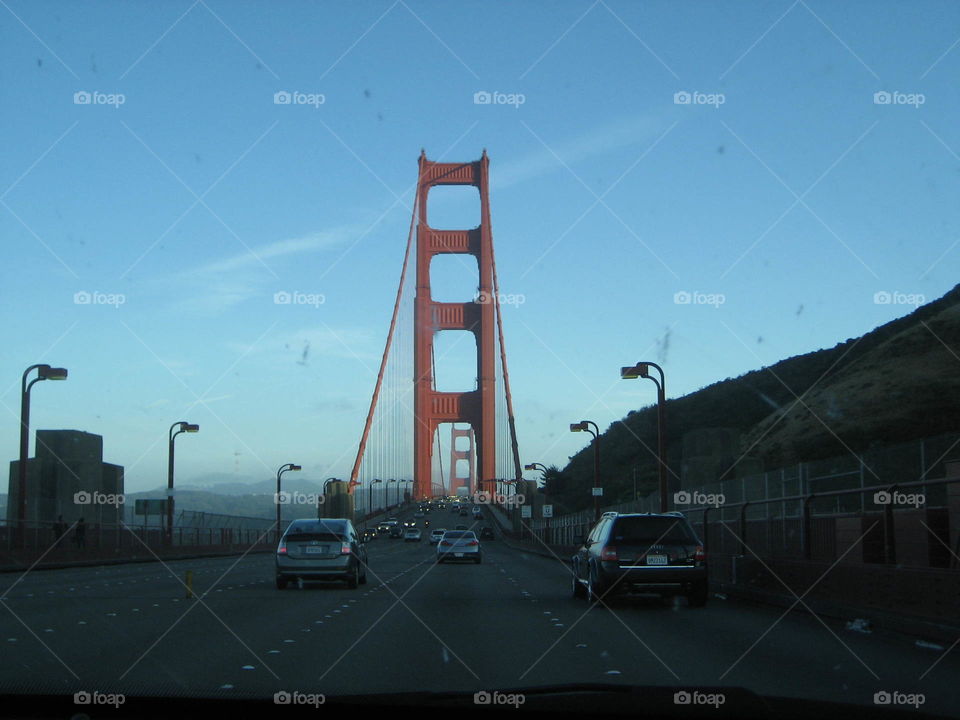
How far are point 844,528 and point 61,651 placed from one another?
9.39m

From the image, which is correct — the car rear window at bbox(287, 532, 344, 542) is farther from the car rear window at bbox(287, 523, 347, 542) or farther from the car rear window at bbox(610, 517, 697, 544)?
the car rear window at bbox(610, 517, 697, 544)

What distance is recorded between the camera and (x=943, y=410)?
48.2m

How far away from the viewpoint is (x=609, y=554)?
15.5 metres

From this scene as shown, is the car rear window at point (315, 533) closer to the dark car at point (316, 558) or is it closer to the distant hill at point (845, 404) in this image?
the dark car at point (316, 558)

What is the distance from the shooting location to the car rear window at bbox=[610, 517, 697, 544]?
611 inches

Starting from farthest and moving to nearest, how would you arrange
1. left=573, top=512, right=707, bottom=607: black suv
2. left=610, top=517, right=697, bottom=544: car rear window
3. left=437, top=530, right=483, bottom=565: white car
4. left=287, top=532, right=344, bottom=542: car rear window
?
left=437, top=530, right=483, bottom=565: white car, left=287, top=532, right=344, bottom=542: car rear window, left=610, top=517, right=697, bottom=544: car rear window, left=573, top=512, right=707, bottom=607: black suv

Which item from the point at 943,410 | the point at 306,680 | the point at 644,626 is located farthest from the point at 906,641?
the point at 943,410

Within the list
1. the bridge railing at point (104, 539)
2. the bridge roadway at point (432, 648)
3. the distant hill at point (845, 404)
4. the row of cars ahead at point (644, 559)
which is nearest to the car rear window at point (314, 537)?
the bridge roadway at point (432, 648)

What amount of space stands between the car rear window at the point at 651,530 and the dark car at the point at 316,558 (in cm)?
602

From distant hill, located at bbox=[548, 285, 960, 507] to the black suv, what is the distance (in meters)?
21.4

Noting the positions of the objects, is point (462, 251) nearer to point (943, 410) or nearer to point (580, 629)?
point (943, 410)

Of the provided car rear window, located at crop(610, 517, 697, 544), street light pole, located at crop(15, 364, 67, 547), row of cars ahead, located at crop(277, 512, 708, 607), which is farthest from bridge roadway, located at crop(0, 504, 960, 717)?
street light pole, located at crop(15, 364, 67, 547)

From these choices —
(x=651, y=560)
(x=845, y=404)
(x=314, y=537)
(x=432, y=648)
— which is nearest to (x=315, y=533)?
(x=314, y=537)

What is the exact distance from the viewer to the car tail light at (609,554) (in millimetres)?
15406
